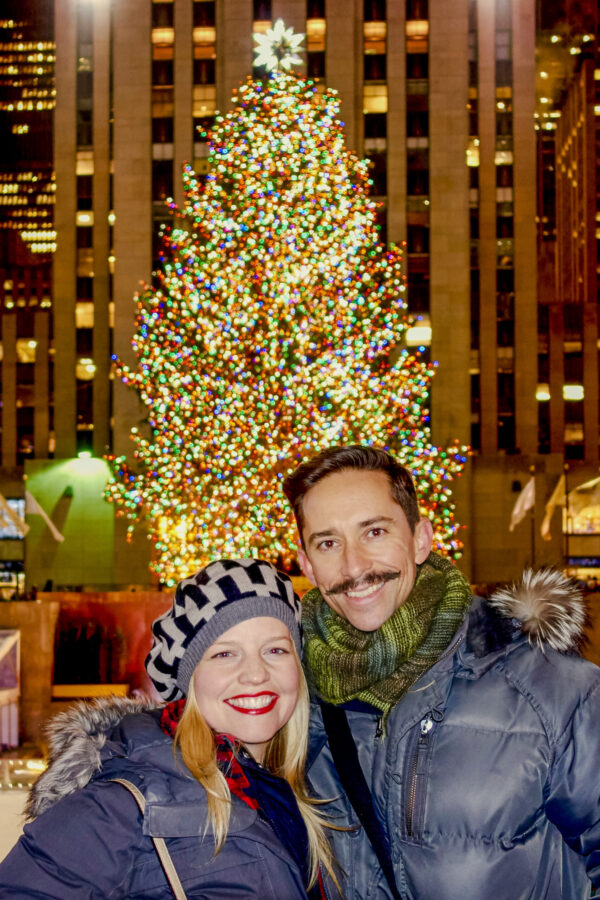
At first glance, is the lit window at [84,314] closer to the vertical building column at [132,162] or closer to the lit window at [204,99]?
the vertical building column at [132,162]

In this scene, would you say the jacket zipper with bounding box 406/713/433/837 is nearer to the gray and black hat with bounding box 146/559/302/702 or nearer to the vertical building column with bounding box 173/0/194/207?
the gray and black hat with bounding box 146/559/302/702

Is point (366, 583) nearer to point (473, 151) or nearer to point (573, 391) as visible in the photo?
point (473, 151)

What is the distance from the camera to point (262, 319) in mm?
20891

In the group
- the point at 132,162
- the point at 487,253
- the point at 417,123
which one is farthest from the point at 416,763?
the point at 487,253

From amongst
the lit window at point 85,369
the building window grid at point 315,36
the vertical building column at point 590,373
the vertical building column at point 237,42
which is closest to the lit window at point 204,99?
the vertical building column at point 237,42

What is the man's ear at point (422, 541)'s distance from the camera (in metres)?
3.45

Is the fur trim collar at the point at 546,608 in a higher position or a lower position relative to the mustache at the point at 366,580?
lower

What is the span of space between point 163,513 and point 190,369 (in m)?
3.46

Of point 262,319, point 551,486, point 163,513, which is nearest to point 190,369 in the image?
point 262,319

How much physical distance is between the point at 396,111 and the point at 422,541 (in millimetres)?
36452

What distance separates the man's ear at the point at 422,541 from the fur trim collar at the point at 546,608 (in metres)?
0.37

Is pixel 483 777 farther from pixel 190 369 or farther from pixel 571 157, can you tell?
Result: pixel 571 157

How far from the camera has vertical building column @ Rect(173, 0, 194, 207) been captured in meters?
36.9

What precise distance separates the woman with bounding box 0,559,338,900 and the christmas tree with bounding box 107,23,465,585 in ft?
50.7
